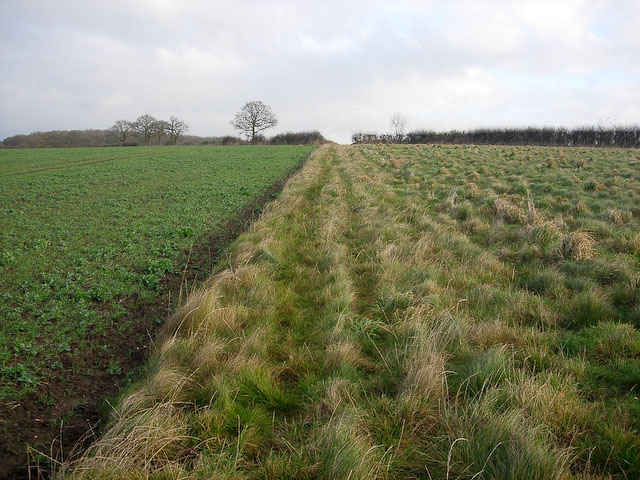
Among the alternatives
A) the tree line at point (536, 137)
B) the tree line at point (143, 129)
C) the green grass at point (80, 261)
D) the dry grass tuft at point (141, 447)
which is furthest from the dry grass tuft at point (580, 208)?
the tree line at point (143, 129)

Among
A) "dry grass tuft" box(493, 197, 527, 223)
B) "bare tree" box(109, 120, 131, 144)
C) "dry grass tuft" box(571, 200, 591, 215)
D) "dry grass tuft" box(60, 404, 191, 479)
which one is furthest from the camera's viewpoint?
"bare tree" box(109, 120, 131, 144)

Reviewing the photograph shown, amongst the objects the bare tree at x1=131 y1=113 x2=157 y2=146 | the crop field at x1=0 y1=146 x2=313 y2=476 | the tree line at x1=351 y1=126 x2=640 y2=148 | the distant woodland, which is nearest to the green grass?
the crop field at x1=0 y1=146 x2=313 y2=476

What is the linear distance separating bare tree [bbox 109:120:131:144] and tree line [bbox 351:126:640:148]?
53369 mm

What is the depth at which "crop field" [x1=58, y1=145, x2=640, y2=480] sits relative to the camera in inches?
85.3

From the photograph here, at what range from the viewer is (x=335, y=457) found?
6.89 feet

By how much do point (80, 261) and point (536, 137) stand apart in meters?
50.2

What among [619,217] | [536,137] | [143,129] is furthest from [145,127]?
[619,217]

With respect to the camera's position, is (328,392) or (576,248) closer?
(328,392)

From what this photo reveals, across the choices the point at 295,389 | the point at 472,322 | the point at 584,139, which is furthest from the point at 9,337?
the point at 584,139

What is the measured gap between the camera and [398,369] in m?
3.12

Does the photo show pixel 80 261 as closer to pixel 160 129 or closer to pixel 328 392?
pixel 328 392

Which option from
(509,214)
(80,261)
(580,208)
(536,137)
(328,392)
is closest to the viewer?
(328,392)

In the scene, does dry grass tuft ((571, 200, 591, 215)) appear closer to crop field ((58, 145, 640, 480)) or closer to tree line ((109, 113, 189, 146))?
crop field ((58, 145, 640, 480))

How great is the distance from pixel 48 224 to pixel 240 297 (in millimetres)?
7550
